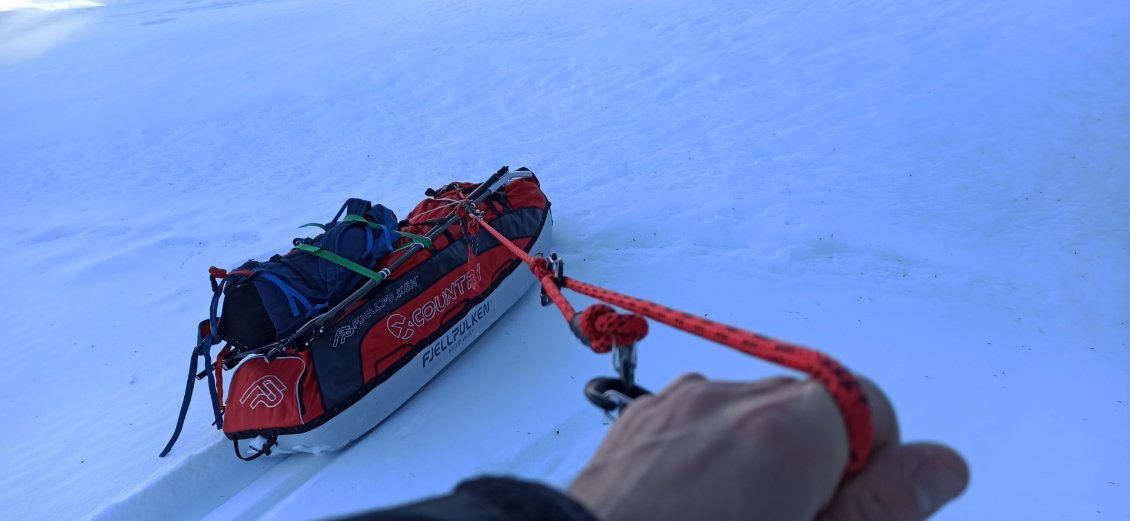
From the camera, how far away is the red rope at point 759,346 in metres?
0.83

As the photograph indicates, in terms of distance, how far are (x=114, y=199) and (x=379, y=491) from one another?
13.9 feet

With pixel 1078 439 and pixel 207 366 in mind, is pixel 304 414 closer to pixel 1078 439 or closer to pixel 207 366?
pixel 207 366

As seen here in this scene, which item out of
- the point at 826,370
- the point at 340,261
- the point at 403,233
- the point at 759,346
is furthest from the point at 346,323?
the point at 826,370

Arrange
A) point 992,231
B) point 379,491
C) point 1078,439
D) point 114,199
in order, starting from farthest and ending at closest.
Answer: point 114,199 → point 992,231 → point 379,491 → point 1078,439

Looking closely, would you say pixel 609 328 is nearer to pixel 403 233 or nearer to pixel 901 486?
pixel 901 486

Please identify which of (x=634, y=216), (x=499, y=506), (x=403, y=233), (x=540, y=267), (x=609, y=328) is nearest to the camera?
(x=499, y=506)

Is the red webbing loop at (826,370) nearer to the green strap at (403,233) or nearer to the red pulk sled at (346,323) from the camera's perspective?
the red pulk sled at (346,323)

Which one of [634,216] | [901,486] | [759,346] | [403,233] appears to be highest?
[403,233]

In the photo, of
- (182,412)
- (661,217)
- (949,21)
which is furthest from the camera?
(949,21)

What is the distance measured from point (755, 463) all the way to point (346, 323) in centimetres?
197

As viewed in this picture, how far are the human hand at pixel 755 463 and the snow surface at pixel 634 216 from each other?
1207 mm

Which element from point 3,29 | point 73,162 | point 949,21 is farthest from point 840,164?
point 3,29

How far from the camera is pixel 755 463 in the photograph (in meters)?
0.78

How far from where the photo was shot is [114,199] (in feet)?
16.9
